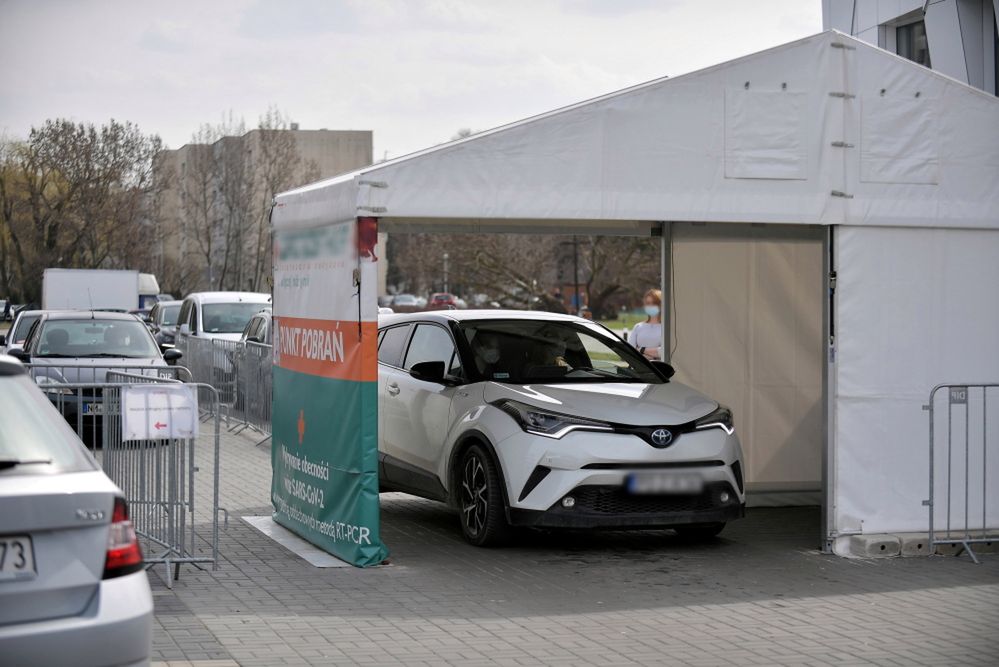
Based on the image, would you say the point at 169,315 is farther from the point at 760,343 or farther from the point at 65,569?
the point at 65,569

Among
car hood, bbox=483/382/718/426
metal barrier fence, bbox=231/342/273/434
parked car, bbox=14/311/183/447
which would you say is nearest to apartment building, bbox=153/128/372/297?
metal barrier fence, bbox=231/342/273/434

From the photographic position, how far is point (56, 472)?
4.96 metres

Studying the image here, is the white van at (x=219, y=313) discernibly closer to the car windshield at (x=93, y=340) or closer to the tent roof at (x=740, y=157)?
the car windshield at (x=93, y=340)

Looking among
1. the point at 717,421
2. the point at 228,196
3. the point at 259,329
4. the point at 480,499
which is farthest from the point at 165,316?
the point at 717,421

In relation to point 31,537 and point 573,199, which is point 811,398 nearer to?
point 573,199

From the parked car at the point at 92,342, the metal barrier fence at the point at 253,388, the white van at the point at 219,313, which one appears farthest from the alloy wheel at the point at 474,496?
the white van at the point at 219,313

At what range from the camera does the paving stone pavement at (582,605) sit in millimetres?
7043

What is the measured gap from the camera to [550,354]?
423 inches

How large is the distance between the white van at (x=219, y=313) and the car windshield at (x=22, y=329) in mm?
3083

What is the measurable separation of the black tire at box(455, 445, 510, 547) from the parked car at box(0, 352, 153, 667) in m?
4.78

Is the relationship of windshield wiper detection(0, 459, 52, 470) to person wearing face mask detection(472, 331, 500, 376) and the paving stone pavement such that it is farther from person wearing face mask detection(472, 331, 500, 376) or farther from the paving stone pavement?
person wearing face mask detection(472, 331, 500, 376)

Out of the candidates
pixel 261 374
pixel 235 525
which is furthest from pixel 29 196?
pixel 235 525

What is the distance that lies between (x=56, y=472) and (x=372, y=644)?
2642 millimetres

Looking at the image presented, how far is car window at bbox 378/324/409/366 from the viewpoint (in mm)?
11734
